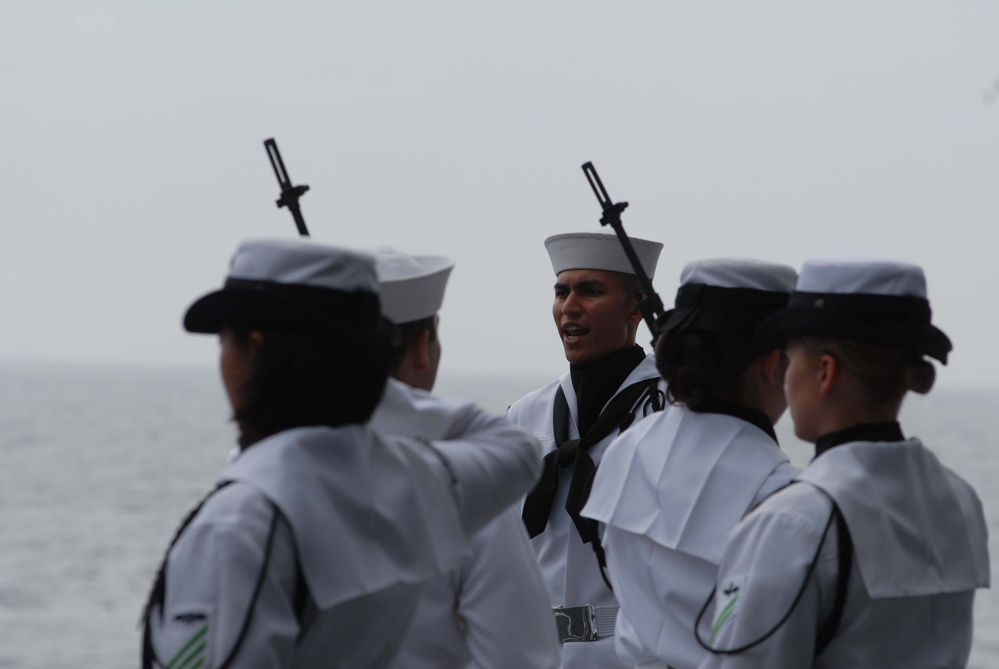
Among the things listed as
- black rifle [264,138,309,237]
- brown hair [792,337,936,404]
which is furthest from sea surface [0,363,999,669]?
black rifle [264,138,309,237]

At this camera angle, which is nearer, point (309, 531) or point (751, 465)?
point (309, 531)

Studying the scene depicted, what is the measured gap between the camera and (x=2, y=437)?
60656 mm

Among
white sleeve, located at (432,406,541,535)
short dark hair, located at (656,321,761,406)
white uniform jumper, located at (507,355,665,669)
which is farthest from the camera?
white uniform jumper, located at (507,355,665,669)

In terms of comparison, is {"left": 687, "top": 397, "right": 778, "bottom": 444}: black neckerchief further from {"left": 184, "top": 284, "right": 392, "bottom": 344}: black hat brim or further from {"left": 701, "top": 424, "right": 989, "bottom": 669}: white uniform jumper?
{"left": 184, "top": 284, "right": 392, "bottom": 344}: black hat brim

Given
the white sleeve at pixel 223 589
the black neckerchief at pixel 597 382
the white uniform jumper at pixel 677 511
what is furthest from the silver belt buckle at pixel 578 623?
the white sleeve at pixel 223 589

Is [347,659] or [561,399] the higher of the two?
[347,659]

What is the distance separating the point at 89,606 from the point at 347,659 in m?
24.3

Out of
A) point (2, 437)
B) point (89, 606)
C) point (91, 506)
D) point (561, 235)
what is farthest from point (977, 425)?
point (561, 235)

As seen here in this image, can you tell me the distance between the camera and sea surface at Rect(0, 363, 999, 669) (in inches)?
909

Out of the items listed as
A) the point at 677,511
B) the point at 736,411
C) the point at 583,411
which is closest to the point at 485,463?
the point at 677,511

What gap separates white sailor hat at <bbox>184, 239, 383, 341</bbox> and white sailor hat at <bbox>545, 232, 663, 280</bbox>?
2861 mm

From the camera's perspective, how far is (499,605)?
3025 mm

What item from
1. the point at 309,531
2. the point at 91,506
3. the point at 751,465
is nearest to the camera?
the point at 309,531

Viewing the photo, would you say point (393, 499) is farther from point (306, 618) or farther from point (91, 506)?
point (91, 506)
